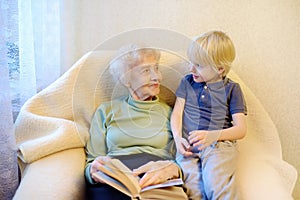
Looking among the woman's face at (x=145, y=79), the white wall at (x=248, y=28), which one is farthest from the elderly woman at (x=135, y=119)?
the white wall at (x=248, y=28)

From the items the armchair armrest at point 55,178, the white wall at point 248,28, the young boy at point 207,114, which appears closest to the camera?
the armchair armrest at point 55,178

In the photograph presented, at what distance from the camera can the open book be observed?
0.94 m

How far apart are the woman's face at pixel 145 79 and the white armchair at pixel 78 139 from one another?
64mm

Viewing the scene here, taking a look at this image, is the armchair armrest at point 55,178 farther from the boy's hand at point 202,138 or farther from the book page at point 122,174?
the boy's hand at point 202,138

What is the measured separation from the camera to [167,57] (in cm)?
131

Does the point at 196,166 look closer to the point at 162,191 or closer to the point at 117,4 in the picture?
the point at 162,191

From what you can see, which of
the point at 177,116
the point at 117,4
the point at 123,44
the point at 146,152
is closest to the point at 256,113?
the point at 177,116

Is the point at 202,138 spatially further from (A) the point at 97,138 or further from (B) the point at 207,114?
(A) the point at 97,138

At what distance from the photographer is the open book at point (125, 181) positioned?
936 mm

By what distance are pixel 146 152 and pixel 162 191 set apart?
0.21 m

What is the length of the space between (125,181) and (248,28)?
3.31 ft

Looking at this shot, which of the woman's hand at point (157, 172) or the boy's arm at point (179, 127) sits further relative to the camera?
the boy's arm at point (179, 127)

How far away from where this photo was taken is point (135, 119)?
3.87 feet

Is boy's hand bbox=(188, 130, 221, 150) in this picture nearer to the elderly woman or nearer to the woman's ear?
the elderly woman
